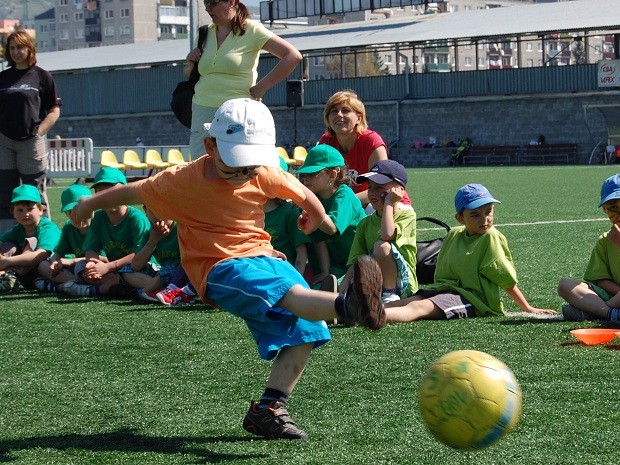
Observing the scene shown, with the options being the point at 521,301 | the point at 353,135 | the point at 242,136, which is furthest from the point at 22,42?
the point at 242,136

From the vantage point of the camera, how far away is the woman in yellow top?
26.1 feet

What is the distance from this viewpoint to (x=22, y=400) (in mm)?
5336

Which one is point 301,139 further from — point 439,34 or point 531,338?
point 531,338

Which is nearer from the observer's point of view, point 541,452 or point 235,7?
point 541,452

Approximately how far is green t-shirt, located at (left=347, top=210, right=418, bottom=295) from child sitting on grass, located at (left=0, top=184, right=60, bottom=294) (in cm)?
327

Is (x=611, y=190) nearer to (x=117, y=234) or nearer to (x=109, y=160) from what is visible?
(x=117, y=234)

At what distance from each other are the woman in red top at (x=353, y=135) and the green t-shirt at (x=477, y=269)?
1.40m

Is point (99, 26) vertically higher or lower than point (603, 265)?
higher

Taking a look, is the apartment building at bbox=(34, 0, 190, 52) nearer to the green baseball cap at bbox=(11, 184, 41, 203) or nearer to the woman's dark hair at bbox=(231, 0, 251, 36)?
the green baseball cap at bbox=(11, 184, 41, 203)

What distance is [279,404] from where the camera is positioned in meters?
4.60

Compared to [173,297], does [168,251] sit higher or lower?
higher

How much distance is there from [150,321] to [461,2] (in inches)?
6165

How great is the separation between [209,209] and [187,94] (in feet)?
12.4

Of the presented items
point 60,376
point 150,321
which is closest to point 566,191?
point 150,321
